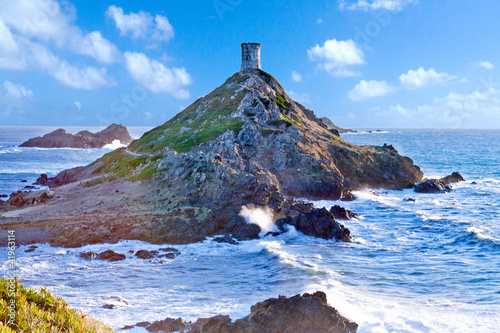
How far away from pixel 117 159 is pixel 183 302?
60256 mm

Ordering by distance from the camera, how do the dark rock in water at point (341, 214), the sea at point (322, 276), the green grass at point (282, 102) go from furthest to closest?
the green grass at point (282, 102) < the dark rock in water at point (341, 214) < the sea at point (322, 276)

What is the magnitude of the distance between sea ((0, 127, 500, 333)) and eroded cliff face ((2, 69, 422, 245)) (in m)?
4.51

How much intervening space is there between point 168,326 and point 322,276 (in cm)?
1230

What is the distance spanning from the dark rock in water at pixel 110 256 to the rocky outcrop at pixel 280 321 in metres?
13.3

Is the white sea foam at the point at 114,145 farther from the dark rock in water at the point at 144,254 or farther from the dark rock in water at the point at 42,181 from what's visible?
the dark rock in water at the point at 144,254

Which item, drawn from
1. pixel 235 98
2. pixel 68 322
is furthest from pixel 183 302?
pixel 235 98

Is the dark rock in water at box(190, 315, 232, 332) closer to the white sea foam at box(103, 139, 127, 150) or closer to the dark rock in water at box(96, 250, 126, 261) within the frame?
the dark rock in water at box(96, 250, 126, 261)

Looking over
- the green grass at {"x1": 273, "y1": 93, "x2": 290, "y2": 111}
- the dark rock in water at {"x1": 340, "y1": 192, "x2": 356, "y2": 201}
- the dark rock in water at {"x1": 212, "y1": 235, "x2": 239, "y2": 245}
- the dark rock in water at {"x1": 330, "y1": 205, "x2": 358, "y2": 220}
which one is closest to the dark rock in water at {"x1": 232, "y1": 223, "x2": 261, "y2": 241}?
the dark rock in water at {"x1": 212, "y1": 235, "x2": 239, "y2": 245}

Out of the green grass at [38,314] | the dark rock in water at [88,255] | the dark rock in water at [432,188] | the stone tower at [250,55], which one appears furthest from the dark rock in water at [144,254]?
the stone tower at [250,55]

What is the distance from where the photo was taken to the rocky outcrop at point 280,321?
1888cm

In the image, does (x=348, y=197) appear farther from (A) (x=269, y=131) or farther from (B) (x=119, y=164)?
(B) (x=119, y=164)

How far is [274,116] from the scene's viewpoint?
78750 mm

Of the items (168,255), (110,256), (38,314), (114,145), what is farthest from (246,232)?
(114,145)

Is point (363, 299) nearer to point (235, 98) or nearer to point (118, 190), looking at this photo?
point (118, 190)
